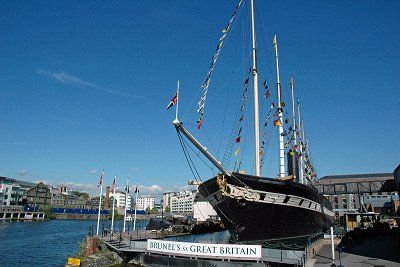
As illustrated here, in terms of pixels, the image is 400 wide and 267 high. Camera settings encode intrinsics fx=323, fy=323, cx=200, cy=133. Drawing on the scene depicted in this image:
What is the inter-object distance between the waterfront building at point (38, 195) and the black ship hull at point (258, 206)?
13774 cm

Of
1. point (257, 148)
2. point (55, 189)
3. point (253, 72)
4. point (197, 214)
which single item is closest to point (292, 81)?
point (253, 72)

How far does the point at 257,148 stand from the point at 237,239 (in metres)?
8.04

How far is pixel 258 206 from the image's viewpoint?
2639 cm

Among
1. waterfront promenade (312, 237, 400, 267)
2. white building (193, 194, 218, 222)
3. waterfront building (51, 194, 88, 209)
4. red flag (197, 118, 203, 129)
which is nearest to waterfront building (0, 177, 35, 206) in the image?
waterfront building (51, 194, 88, 209)

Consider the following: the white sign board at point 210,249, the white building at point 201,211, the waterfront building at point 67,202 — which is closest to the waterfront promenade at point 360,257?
the white sign board at point 210,249

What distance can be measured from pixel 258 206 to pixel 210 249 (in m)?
6.77

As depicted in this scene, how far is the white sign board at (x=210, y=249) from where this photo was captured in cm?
2042

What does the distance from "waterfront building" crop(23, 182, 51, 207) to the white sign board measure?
455 ft

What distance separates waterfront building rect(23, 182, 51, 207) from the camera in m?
142

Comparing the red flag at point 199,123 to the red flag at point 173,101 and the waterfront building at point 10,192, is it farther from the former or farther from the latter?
the waterfront building at point 10,192

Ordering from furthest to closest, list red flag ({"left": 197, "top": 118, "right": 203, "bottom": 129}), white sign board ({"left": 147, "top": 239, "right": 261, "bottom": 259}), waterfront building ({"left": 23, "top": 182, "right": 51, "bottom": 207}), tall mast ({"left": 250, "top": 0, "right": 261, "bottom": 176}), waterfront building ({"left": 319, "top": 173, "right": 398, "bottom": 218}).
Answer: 1. waterfront building ({"left": 23, "top": 182, "right": 51, "bottom": 207})
2. waterfront building ({"left": 319, "top": 173, "right": 398, "bottom": 218})
3. tall mast ({"left": 250, "top": 0, "right": 261, "bottom": 176})
4. red flag ({"left": 197, "top": 118, "right": 203, "bottom": 129})
5. white sign board ({"left": 147, "top": 239, "right": 261, "bottom": 259})

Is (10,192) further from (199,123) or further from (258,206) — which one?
(199,123)

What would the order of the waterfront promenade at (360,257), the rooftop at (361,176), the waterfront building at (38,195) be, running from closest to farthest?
the waterfront promenade at (360,257) < the rooftop at (361,176) < the waterfront building at (38,195)

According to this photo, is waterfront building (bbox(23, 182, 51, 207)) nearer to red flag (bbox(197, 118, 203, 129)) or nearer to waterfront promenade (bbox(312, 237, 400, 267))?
red flag (bbox(197, 118, 203, 129))
